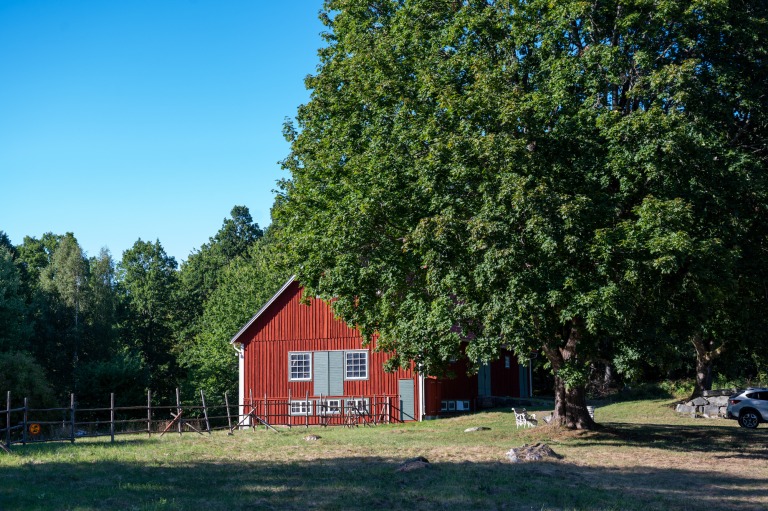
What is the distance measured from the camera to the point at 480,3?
24422 mm

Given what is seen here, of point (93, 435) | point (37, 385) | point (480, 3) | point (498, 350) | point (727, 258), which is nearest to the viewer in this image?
point (727, 258)

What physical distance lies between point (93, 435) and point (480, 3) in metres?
20.4

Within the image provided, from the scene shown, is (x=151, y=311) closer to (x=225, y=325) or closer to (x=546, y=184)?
(x=225, y=325)

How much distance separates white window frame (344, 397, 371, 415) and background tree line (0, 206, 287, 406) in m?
8.38

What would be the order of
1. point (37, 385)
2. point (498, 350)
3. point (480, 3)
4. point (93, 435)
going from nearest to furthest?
1. point (498, 350)
2. point (480, 3)
3. point (93, 435)
4. point (37, 385)

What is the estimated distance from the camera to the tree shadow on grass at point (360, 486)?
1428 centimetres

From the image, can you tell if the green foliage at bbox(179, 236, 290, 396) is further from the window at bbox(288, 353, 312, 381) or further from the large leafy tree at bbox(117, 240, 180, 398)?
the window at bbox(288, 353, 312, 381)

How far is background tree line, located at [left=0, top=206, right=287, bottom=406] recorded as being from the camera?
48906 millimetres

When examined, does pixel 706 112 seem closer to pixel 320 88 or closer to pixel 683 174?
pixel 683 174

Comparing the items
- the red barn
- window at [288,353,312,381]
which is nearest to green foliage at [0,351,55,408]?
the red barn

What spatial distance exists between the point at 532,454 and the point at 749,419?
15697 mm

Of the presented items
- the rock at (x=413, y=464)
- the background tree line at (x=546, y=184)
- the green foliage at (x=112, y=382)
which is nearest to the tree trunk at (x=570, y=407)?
the background tree line at (x=546, y=184)

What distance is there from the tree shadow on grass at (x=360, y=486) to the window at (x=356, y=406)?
52.9 ft

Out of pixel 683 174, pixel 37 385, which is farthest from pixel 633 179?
pixel 37 385
